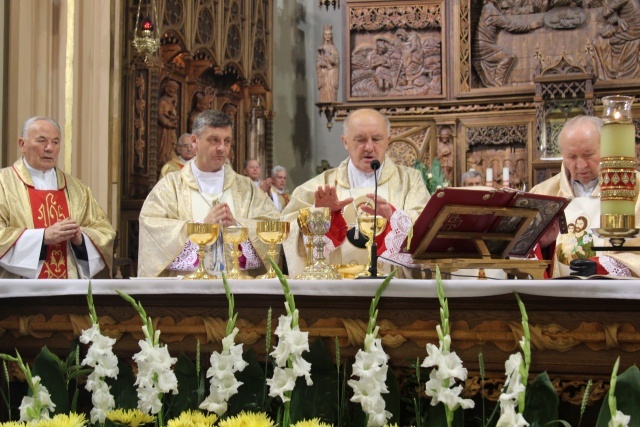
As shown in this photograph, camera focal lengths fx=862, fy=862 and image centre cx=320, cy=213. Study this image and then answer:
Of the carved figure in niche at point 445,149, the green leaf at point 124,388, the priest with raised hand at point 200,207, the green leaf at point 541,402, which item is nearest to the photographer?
the green leaf at point 541,402

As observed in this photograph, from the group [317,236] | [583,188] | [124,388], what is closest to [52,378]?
[124,388]

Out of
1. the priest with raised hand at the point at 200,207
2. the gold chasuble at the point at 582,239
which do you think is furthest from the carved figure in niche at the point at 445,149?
the priest with raised hand at the point at 200,207

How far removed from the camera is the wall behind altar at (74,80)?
23.0ft

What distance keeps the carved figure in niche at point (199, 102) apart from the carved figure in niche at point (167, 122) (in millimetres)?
436

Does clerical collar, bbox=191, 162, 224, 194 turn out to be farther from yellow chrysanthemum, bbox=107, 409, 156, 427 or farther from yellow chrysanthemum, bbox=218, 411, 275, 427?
yellow chrysanthemum, bbox=218, 411, 275, 427

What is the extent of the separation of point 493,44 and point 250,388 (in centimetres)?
943

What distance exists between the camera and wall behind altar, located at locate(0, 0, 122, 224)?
7.01m

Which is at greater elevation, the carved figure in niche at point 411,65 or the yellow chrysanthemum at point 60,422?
the carved figure in niche at point 411,65

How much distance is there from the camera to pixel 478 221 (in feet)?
11.3

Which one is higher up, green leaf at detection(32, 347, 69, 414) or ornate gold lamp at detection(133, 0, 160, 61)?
ornate gold lamp at detection(133, 0, 160, 61)

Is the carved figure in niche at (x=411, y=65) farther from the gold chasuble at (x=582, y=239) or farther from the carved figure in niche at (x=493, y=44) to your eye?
the gold chasuble at (x=582, y=239)

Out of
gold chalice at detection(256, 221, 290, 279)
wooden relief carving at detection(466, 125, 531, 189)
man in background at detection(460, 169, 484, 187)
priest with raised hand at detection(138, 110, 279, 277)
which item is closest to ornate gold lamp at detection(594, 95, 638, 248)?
gold chalice at detection(256, 221, 290, 279)

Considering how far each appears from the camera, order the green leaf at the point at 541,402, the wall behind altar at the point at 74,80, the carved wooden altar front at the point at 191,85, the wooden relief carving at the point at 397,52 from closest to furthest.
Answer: the green leaf at the point at 541,402, the wall behind altar at the point at 74,80, the carved wooden altar front at the point at 191,85, the wooden relief carving at the point at 397,52

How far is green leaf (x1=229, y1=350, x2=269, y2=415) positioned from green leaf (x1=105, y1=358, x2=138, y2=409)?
1.08 feet
